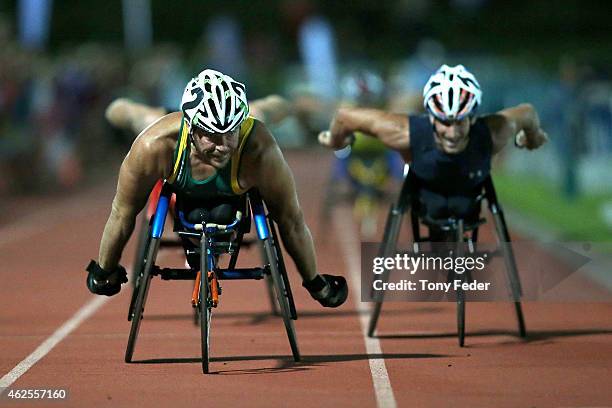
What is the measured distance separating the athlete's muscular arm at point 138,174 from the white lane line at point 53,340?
893mm

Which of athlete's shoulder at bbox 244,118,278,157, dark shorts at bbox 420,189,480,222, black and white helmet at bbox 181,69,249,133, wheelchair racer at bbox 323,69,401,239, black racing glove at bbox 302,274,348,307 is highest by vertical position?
black and white helmet at bbox 181,69,249,133

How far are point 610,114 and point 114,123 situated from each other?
9189mm

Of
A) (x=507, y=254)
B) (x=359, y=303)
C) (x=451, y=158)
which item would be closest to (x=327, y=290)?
(x=451, y=158)

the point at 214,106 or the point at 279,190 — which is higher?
the point at 214,106

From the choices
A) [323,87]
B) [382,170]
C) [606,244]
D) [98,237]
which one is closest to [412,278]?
[606,244]

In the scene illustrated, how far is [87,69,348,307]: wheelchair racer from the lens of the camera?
8.44m

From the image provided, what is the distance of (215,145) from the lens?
8.50m

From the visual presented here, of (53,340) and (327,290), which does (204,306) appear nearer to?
(327,290)

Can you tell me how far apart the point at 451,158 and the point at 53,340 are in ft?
9.48

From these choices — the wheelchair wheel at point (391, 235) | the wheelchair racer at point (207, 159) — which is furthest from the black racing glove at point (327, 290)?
the wheelchair wheel at point (391, 235)

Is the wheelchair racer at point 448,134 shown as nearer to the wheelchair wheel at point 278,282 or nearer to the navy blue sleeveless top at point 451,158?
the navy blue sleeveless top at point 451,158

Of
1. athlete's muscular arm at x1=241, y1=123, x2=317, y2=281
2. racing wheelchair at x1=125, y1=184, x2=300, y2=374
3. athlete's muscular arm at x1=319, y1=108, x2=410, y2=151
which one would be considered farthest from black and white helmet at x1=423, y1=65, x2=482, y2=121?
racing wheelchair at x1=125, y1=184, x2=300, y2=374

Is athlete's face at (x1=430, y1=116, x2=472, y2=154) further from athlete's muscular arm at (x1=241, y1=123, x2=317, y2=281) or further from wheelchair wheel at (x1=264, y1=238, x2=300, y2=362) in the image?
wheelchair wheel at (x1=264, y1=238, x2=300, y2=362)

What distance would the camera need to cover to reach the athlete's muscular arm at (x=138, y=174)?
8.60 m
